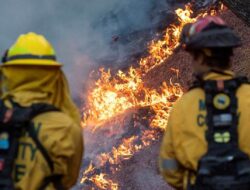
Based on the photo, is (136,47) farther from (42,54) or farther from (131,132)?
(42,54)

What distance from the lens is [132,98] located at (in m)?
9.05

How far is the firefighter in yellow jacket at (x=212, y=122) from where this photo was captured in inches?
121

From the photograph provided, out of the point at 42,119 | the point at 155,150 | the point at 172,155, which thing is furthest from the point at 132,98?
the point at 42,119

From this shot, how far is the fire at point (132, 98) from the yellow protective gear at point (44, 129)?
4.34 m

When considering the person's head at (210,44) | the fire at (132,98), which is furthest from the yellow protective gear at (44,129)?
the fire at (132,98)

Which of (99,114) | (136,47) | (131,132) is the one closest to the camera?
(131,132)

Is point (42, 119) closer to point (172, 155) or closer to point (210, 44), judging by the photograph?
point (172, 155)

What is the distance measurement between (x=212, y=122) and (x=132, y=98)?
5.97 meters

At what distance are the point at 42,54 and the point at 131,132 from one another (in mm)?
5178

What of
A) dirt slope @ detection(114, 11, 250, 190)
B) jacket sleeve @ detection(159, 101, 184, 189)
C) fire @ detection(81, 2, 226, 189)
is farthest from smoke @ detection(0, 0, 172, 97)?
jacket sleeve @ detection(159, 101, 184, 189)

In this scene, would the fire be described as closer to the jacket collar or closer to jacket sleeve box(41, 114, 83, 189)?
jacket sleeve box(41, 114, 83, 189)

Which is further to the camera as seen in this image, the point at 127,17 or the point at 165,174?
the point at 127,17

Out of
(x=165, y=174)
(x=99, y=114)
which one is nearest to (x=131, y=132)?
(x=99, y=114)

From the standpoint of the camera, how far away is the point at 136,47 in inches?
440
